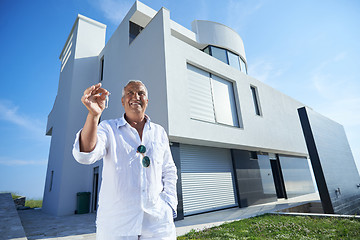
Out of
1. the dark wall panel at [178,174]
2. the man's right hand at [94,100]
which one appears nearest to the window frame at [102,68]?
the dark wall panel at [178,174]

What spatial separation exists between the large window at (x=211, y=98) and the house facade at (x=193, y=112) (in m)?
0.05

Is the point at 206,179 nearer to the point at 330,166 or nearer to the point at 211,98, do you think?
the point at 211,98

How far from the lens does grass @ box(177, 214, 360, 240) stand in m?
4.12

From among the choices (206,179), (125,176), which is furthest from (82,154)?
(206,179)

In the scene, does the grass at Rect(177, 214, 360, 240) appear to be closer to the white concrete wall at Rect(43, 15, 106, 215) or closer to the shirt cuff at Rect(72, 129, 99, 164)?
the shirt cuff at Rect(72, 129, 99, 164)

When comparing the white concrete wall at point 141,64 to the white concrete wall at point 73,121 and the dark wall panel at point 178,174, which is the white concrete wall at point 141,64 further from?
the white concrete wall at point 73,121

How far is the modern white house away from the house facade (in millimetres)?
48

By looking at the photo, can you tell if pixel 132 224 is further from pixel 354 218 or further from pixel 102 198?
pixel 354 218

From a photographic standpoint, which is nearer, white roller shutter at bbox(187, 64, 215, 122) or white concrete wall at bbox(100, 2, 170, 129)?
white concrete wall at bbox(100, 2, 170, 129)

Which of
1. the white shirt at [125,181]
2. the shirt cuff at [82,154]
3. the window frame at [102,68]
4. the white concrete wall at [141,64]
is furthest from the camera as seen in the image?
the window frame at [102,68]

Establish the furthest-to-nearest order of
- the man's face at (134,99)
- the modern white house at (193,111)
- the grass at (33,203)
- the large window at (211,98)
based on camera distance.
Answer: the grass at (33,203), the large window at (211,98), the modern white house at (193,111), the man's face at (134,99)

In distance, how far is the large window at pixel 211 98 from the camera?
764 cm

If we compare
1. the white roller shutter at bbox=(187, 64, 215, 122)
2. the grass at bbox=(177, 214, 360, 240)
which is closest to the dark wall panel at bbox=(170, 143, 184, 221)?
the white roller shutter at bbox=(187, 64, 215, 122)

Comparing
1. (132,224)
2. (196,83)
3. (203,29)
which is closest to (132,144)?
(132,224)
